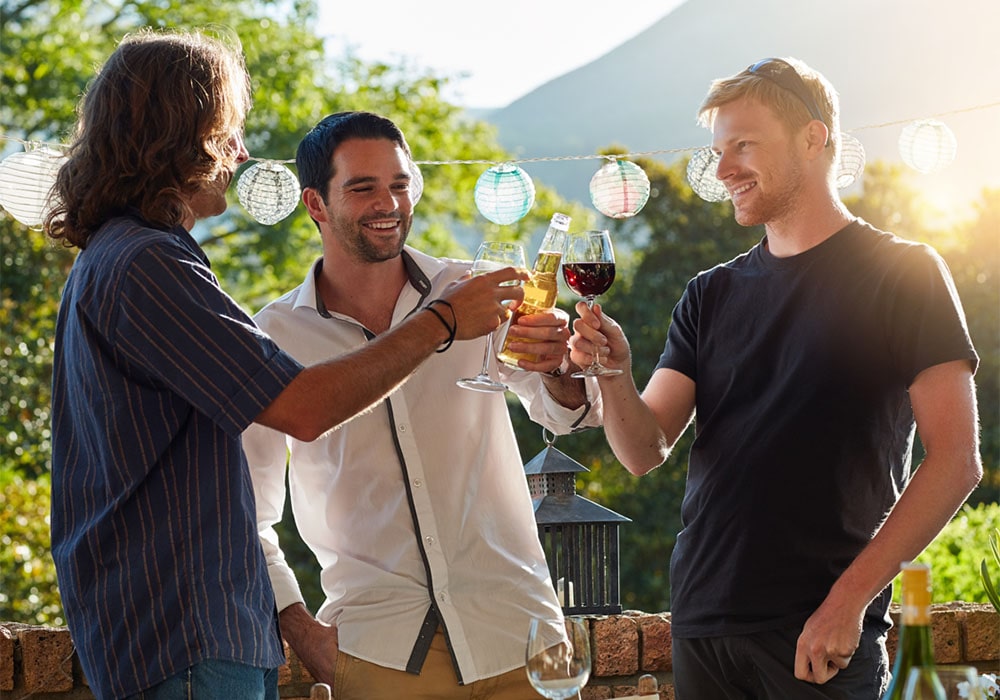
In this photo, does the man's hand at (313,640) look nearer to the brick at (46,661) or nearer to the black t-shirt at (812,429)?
the black t-shirt at (812,429)

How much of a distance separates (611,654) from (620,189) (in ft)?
4.33

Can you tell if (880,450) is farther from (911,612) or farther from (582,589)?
(582,589)

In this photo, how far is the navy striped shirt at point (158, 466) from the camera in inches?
61.5

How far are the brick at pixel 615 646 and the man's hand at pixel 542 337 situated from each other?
44.4 inches

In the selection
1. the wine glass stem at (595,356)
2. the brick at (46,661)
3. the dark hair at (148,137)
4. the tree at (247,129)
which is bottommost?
the brick at (46,661)

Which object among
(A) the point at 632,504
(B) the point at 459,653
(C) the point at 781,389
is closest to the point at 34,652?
(B) the point at 459,653

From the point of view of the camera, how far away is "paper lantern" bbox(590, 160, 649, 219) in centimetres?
335

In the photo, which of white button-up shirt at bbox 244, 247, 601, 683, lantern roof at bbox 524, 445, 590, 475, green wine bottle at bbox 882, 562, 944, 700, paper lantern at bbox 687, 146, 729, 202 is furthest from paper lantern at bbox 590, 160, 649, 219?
green wine bottle at bbox 882, 562, 944, 700

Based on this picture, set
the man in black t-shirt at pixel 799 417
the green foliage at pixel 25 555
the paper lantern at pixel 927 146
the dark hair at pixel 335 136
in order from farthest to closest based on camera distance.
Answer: the green foliage at pixel 25 555, the paper lantern at pixel 927 146, the dark hair at pixel 335 136, the man in black t-shirt at pixel 799 417

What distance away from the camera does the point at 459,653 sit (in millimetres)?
2072

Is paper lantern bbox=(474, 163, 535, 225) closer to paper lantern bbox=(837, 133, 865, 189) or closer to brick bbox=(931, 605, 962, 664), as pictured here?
paper lantern bbox=(837, 133, 865, 189)

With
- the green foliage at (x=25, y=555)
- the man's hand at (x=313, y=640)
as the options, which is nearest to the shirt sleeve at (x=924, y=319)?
the man's hand at (x=313, y=640)

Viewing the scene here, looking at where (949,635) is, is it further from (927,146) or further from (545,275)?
(545,275)

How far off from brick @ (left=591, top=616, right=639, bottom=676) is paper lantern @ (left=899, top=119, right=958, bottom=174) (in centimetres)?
176
